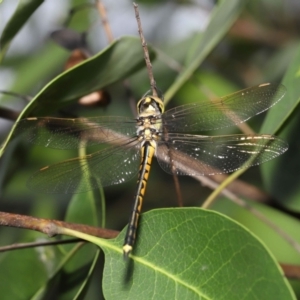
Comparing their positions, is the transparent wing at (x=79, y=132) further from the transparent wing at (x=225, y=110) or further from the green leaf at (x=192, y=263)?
the green leaf at (x=192, y=263)

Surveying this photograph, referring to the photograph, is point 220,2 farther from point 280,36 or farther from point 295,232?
point 280,36

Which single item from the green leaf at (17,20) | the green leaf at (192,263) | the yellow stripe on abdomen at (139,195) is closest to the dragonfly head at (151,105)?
the yellow stripe on abdomen at (139,195)

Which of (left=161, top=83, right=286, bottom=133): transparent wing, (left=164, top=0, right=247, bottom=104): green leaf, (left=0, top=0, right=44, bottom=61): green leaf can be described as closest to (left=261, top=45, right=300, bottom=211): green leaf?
(left=161, top=83, right=286, bottom=133): transparent wing

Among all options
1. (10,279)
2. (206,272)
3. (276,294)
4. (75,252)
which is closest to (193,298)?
(206,272)

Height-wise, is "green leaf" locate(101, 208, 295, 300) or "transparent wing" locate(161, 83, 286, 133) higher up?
"transparent wing" locate(161, 83, 286, 133)

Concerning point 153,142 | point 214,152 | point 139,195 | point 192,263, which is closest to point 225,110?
point 214,152

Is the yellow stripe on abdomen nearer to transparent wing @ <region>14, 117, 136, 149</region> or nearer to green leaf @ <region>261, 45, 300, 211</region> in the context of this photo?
transparent wing @ <region>14, 117, 136, 149</region>
